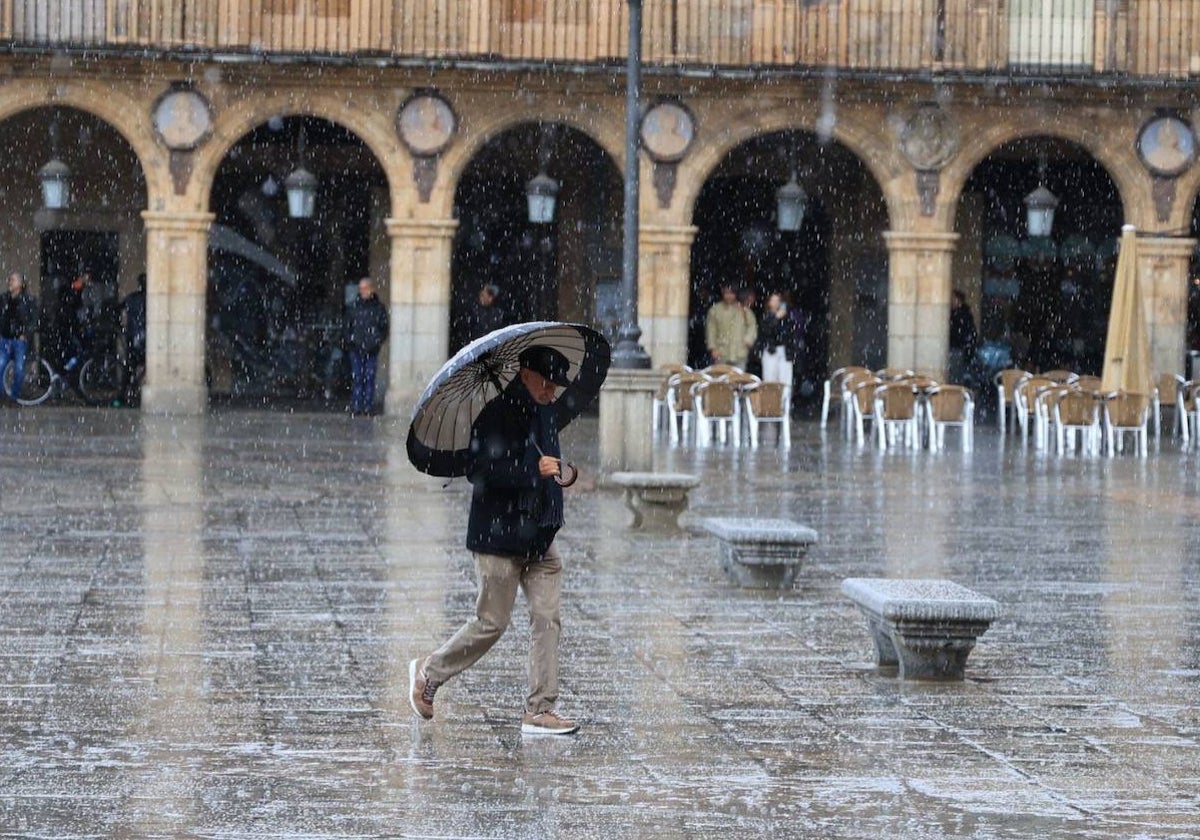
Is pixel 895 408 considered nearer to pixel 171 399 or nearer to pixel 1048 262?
pixel 171 399

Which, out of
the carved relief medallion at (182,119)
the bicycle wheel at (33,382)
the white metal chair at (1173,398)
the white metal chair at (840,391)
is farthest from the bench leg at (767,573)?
the bicycle wheel at (33,382)

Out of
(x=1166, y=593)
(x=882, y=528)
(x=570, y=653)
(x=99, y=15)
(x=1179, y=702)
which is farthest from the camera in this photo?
(x=99, y=15)

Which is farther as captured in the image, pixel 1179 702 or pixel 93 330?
pixel 93 330

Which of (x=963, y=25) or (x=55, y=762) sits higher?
(x=963, y=25)

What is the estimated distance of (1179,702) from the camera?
8133 mm

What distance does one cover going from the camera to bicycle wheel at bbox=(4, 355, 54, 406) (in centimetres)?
2706

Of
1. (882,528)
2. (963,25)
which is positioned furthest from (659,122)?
(882,528)

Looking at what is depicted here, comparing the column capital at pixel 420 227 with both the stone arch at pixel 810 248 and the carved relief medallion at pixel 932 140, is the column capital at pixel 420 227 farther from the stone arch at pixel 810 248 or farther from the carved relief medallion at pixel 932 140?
the carved relief medallion at pixel 932 140

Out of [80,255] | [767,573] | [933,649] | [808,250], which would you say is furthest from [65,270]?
Result: [933,649]

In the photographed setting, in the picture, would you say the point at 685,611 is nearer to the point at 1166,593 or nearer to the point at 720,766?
the point at 1166,593

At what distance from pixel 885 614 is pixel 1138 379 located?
46.2ft

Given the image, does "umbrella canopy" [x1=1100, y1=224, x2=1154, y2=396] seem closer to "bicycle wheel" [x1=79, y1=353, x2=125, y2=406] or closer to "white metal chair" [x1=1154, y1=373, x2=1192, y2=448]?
"white metal chair" [x1=1154, y1=373, x2=1192, y2=448]

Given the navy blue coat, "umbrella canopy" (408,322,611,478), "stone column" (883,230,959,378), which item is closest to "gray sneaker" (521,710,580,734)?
the navy blue coat

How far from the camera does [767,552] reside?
36.1 feet
